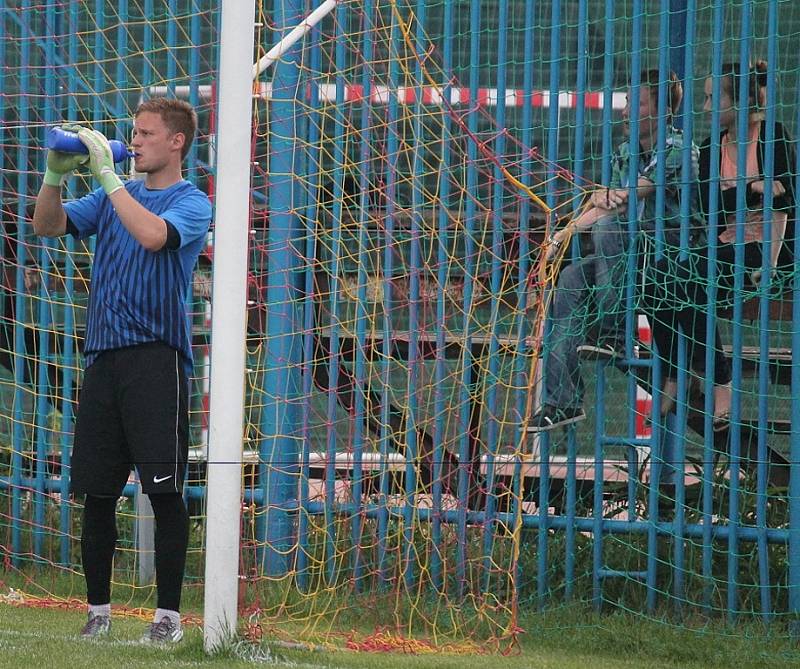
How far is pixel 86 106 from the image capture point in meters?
7.57

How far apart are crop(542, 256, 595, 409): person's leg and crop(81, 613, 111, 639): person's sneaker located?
2.38 m

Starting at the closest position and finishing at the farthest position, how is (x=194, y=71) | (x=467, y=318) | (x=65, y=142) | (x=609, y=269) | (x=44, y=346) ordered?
(x=65, y=142) < (x=467, y=318) < (x=609, y=269) < (x=194, y=71) < (x=44, y=346)

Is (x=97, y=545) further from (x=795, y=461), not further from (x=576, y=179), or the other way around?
(x=795, y=461)

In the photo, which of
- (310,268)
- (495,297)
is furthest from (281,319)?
(495,297)

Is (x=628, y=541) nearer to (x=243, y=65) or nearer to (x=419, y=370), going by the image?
(x=419, y=370)

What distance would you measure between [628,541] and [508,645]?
106 centimetres

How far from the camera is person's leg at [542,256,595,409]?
6.46 m

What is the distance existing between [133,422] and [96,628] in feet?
2.72

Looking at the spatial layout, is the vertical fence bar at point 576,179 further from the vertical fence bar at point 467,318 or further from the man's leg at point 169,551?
the man's leg at point 169,551

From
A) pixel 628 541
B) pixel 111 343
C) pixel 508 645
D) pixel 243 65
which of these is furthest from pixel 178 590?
pixel 628 541

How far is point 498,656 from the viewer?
5422mm

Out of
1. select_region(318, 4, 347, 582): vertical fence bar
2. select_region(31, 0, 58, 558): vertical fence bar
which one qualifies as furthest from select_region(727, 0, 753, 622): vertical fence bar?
select_region(31, 0, 58, 558): vertical fence bar

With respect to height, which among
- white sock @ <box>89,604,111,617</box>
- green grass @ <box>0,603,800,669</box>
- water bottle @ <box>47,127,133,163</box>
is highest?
water bottle @ <box>47,127,133,163</box>

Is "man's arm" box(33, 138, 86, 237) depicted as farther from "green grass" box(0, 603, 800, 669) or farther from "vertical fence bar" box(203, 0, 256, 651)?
"green grass" box(0, 603, 800, 669)
